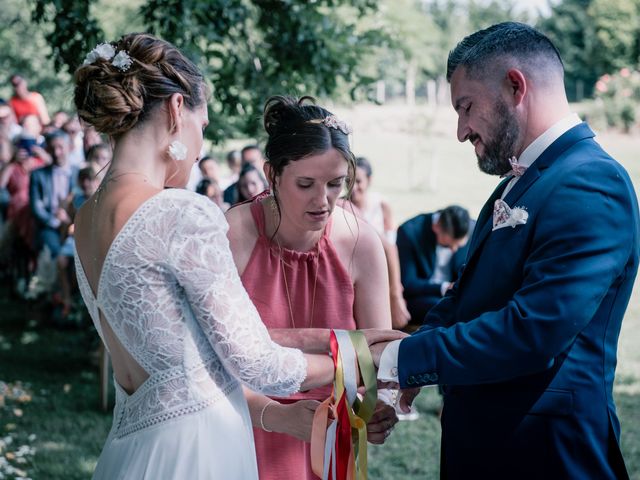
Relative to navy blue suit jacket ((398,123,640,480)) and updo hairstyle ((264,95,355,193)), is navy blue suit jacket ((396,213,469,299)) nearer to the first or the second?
updo hairstyle ((264,95,355,193))

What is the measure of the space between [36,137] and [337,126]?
10.3 meters

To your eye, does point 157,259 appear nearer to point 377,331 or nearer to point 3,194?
point 377,331

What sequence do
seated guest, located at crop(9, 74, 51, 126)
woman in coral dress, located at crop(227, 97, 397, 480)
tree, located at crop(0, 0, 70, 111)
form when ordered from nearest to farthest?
woman in coral dress, located at crop(227, 97, 397, 480), seated guest, located at crop(9, 74, 51, 126), tree, located at crop(0, 0, 70, 111)

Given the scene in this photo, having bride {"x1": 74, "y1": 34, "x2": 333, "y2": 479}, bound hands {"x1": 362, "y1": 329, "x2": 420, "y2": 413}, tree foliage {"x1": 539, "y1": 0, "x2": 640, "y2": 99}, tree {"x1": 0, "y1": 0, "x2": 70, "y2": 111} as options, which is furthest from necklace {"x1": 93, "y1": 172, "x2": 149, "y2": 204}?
tree foliage {"x1": 539, "y1": 0, "x2": 640, "y2": 99}

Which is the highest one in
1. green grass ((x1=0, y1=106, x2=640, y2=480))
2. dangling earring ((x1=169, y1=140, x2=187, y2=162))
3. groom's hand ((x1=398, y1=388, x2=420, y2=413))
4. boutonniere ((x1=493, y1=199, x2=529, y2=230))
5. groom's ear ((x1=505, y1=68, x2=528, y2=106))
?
groom's ear ((x1=505, y1=68, x2=528, y2=106))

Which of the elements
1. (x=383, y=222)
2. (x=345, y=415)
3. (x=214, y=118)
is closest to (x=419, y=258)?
(x=383, y=222)

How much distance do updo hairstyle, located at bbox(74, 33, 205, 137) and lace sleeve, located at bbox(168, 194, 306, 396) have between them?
31 cm

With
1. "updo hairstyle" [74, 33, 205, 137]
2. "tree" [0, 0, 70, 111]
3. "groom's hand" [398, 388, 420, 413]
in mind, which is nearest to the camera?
"updo hairstyle" [74, 33, 205, 137]

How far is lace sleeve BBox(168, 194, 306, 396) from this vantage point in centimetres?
216

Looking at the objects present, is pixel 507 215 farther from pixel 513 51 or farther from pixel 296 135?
pixel 296 135

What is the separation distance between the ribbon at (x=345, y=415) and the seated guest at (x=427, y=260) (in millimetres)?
4248

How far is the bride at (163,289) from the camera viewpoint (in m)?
2.17

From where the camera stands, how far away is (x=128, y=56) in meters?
2.33

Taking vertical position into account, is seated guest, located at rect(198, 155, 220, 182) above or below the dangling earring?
below
